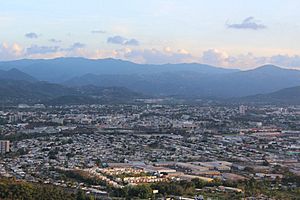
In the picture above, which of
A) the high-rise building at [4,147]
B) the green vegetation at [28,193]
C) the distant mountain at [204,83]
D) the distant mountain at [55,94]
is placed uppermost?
the distant mountain at [204,83]

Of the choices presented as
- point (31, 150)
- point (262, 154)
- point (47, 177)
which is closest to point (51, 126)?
point (31, 150)

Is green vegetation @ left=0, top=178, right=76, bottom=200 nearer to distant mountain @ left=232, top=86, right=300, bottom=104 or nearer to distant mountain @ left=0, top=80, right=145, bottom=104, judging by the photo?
distant mountain @ left=0, top=80, right=145, bottom=104

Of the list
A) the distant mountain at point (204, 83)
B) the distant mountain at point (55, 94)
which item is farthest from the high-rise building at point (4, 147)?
the distant mountain at point (204, 83)

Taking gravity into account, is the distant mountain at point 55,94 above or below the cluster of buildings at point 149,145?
above

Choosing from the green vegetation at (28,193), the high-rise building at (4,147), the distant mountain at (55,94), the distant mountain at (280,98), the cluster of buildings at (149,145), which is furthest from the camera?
the distant mountain at (280,98)

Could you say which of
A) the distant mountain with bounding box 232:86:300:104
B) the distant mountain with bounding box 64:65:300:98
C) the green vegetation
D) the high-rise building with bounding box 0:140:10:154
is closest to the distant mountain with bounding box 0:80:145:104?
the distant mountain with bounding box 232:86:300:104

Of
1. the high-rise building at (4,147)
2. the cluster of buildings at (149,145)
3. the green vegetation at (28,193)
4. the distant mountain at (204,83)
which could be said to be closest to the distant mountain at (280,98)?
the distant mountain at (204,83)

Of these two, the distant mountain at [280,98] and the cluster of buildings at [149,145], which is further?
the distant mountain at [280,98]

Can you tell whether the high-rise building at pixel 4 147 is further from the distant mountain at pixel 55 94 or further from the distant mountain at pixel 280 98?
the distant mountain at pixel 280 98

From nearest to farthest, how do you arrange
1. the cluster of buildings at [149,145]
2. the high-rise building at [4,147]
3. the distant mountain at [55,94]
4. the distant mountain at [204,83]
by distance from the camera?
the cluster of buildings at [149,145] < the high-rise building at [4,147] < the distant mountain at [55,94] < the distant mountain at [204,83]
